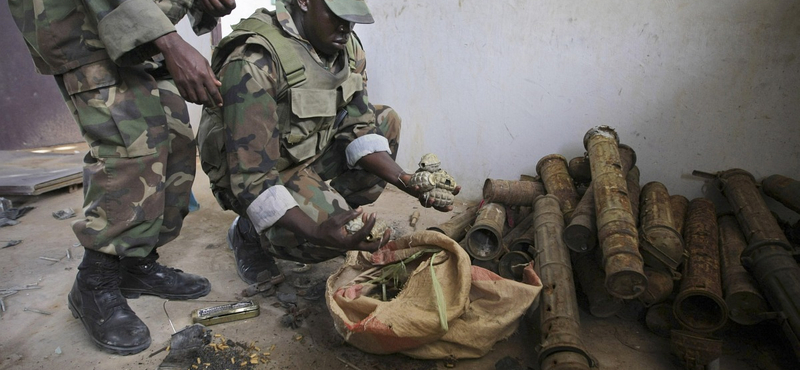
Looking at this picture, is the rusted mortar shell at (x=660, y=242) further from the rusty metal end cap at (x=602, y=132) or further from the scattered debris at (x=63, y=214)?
the scattered debris at (x=63, y=214)

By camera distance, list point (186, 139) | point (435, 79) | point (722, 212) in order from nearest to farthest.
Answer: point (186, 139) < point (722, 212) < point (435, 79)

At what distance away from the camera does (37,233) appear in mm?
3389

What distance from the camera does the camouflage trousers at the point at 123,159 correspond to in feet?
6.46

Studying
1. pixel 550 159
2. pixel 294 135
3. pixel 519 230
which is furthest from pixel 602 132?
Answer: pixel 294 135

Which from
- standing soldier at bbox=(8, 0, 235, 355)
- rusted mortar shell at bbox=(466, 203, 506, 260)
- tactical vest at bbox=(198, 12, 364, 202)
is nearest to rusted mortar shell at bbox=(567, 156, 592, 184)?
rusted mortar shell at bbox=(466, 203, 506, 260)

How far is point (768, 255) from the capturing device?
2.25 metres

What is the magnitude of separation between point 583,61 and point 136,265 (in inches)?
120

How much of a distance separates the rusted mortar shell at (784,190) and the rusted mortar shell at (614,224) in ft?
2.94

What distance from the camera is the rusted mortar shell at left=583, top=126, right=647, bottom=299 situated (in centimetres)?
208

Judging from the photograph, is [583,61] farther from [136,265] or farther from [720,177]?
[136,265]

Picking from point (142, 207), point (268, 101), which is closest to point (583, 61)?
point (268, 101)

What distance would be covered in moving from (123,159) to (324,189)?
888 mm

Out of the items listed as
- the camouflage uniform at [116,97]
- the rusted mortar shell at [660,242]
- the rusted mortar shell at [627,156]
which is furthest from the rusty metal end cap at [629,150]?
the camouflage uniform at [116,97]

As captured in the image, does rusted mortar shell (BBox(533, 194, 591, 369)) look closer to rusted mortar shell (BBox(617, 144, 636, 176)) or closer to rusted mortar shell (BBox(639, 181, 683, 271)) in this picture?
rusted mortar shell (BBox(639, 181, 683, 271))
